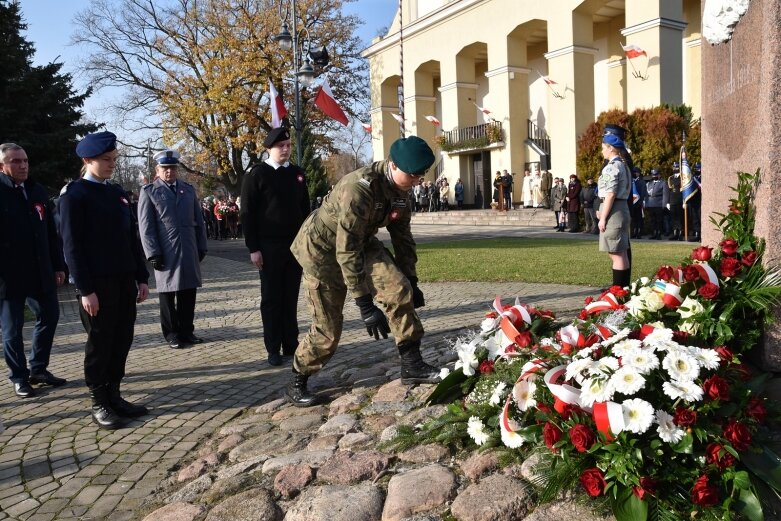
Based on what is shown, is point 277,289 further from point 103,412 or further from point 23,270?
point 23,270

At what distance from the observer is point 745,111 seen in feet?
11.7

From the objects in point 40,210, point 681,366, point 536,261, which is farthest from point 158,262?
point 536,261

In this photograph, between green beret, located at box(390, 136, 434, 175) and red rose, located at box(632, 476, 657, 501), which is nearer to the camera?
red rose, located at box(632, 476, 657, 501)

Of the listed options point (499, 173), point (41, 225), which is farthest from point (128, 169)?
point (41, 225)

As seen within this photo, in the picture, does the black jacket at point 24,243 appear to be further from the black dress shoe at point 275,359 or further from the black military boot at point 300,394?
the black military boot at point 300,394

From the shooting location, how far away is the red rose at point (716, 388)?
2508 millimetres

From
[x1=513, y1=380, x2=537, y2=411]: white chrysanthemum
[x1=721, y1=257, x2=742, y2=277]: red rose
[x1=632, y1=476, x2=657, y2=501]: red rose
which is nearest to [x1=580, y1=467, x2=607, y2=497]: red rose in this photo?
[x1=632, y1=476, x2=657, y2=501]: red rose

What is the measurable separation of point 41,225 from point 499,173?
23.8m

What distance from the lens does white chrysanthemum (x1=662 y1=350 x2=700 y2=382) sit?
8.34 ft

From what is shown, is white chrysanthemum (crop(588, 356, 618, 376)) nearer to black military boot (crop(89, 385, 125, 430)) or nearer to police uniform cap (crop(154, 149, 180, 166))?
black military boot (crop(89, 385, 125, 430))

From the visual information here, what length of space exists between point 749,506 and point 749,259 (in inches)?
53.7

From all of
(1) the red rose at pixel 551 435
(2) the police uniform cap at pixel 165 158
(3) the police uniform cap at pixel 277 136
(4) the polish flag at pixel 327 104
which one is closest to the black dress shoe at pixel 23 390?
(2) the police uniform cap at pixel 165 158

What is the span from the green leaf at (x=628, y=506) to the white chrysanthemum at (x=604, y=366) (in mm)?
472

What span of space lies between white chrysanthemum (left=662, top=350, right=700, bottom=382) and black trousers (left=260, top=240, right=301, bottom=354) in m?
3.72
